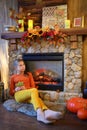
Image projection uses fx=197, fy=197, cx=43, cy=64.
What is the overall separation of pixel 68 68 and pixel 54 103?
2.34 ft

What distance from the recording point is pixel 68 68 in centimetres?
375

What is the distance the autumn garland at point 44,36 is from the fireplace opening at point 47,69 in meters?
0.28

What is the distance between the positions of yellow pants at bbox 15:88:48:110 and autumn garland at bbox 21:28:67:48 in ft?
3.50

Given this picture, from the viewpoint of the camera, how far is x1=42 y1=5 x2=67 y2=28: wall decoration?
381cm

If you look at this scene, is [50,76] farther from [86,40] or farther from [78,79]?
[86,40]

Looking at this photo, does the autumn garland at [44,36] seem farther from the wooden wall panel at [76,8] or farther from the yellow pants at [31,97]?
the yellow pants at [31,97]

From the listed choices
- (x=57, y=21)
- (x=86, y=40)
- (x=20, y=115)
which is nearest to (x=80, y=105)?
(x=20, y=115)

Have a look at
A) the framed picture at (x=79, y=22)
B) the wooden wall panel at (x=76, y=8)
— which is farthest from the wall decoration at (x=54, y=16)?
the framed picture at (x=79, y=22)

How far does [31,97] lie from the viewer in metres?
3.03

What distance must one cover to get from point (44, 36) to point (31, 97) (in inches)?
48.8

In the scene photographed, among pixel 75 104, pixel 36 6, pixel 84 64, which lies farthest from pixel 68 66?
pixel 36 6

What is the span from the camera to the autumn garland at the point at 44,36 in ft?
11.7

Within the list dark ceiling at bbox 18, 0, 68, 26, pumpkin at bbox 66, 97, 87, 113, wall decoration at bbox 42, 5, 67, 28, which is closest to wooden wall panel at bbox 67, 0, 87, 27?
wall decoration at bbox 42, 5, 67, 28

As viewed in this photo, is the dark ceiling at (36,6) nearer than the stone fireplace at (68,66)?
No
